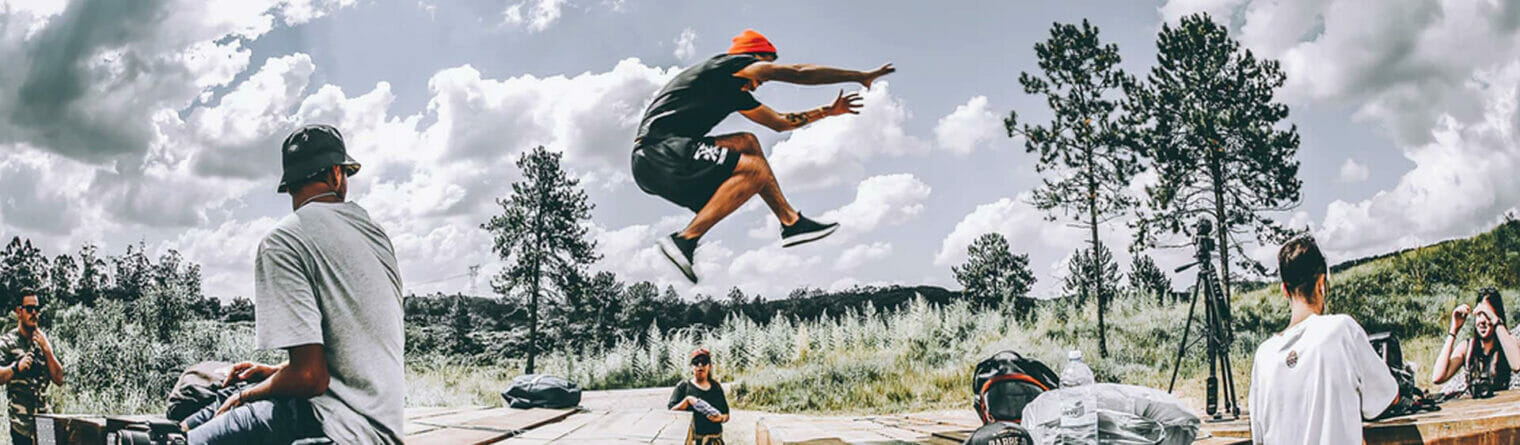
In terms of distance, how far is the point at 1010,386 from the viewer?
15.3 feet

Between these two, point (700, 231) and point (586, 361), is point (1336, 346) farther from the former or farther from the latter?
point (586, 361)

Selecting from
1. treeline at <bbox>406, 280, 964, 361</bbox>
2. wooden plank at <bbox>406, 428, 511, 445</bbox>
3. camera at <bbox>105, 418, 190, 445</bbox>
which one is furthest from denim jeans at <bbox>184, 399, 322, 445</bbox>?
treeline at <bbox>406, 280, 964, 361</bbox>

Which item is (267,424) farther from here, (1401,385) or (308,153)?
(1401,385)

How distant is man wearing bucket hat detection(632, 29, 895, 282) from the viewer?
448 centimetres

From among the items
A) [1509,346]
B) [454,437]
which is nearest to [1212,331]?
[1509,346]

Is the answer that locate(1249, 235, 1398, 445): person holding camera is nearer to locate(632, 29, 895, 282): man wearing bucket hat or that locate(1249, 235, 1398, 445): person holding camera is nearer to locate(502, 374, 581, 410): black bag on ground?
locate(632, 29, 895, 282): man wearing bucket hat

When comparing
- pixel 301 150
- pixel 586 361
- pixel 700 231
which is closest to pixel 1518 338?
pixel 700 231

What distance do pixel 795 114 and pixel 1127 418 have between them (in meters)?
1.94

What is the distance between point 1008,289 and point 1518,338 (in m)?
3.00

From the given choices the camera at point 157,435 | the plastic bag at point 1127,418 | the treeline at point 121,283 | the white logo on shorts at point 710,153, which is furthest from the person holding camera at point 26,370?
the plastic bag at point 1127,418

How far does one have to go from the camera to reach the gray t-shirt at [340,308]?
223cm

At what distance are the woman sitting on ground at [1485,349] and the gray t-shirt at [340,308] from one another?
6198mm

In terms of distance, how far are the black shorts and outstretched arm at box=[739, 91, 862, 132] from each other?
26 cm

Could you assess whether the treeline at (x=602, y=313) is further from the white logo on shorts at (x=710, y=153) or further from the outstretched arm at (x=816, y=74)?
the outstretched arm at (x=816, y=74)
